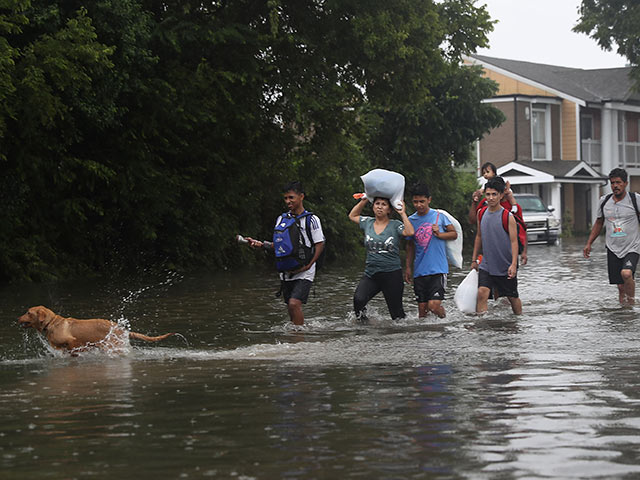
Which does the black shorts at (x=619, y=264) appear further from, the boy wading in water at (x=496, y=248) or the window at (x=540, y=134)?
the window at (x=540, y=134)

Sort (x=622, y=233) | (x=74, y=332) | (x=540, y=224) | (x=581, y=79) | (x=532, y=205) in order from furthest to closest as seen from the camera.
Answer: (x=581, y=79)
(x=532, y=205)
(x=540, y=224)
(x=622, y=233)
(x=74, y=332)

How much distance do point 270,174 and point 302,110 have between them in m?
Answer: 3.01

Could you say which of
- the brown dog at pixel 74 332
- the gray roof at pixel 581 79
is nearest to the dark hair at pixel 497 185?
the brown dog at pixel 74 332

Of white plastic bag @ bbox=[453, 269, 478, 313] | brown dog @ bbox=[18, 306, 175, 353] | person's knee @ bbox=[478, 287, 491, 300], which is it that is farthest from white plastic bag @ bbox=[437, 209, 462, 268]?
brown dog @ bbox=[18, 306, 175, 353]

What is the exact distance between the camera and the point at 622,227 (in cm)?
1510

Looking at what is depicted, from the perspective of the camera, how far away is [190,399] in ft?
26.9

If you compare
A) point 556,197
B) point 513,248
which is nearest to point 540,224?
point 556,197

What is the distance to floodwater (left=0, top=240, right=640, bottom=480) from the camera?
6.02m

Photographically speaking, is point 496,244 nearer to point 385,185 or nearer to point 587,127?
point 385,185

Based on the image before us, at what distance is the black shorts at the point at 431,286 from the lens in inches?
521

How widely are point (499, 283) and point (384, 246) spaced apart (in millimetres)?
1659

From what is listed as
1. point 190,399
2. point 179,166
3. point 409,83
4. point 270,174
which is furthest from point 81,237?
point 190,399

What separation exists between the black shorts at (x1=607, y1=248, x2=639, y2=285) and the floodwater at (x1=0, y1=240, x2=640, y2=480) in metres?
0.51

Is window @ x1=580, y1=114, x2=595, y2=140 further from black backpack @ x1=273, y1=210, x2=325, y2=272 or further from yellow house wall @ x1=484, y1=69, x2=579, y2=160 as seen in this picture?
black backpack @ x1=273, y1=210, x2=325, y2=272
